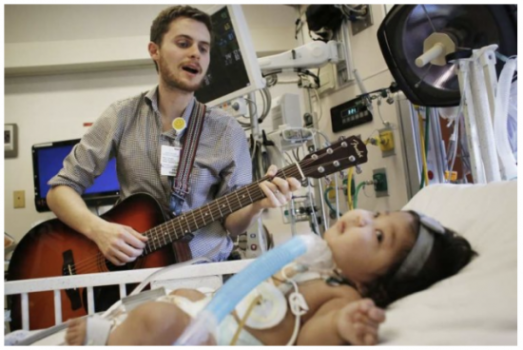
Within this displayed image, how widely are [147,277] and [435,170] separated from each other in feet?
2.48

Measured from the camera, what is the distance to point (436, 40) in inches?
36.7

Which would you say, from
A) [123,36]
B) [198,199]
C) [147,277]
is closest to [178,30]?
[123,36]

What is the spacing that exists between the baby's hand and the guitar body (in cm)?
37

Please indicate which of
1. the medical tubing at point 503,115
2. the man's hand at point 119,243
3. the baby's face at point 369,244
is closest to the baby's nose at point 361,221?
the baby's face at point 369,244

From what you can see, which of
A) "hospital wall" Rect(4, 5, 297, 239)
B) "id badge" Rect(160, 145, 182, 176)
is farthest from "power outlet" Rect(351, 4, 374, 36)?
"id badge" Rect(160, 145, 182, 176)

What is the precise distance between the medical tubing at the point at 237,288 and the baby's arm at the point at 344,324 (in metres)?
0.07

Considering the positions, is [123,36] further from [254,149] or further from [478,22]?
[478,22]

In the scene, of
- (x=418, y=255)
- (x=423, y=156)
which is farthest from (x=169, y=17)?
(x=423, y=156)

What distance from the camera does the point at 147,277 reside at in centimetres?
63

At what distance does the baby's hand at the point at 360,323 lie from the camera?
405mm

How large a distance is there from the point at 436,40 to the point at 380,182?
1.15ft

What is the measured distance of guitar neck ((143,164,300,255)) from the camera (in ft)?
2.30

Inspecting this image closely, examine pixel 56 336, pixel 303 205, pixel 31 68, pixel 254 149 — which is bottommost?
pixel 56 336

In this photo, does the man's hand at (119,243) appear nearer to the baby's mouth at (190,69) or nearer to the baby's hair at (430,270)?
the baby's mouth at (190,69)
